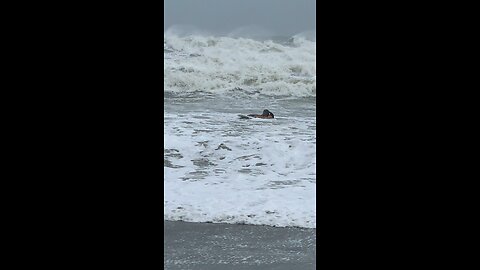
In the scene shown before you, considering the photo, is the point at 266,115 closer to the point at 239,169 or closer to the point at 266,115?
the point at 266,115

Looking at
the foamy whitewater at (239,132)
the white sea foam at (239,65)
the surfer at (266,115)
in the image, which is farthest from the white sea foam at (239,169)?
the white sea foam at (239,65)

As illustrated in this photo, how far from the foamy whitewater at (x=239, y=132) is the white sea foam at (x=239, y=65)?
16 mm

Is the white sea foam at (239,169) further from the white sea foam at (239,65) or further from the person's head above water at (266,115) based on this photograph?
the white sea foam at (239,65)

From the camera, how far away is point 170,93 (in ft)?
32.2

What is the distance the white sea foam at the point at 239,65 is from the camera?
991cm

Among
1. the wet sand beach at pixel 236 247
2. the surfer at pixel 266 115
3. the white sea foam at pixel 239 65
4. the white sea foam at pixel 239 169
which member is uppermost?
the white sea foam at pixel 239 65

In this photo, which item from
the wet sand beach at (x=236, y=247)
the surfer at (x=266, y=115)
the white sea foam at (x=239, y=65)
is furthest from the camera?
the white sea foam at (x=239, y=65)

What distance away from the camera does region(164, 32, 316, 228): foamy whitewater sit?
4344 mm

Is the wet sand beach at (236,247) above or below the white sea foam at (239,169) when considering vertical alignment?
below

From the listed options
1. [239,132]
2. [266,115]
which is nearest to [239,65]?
[266,115]
